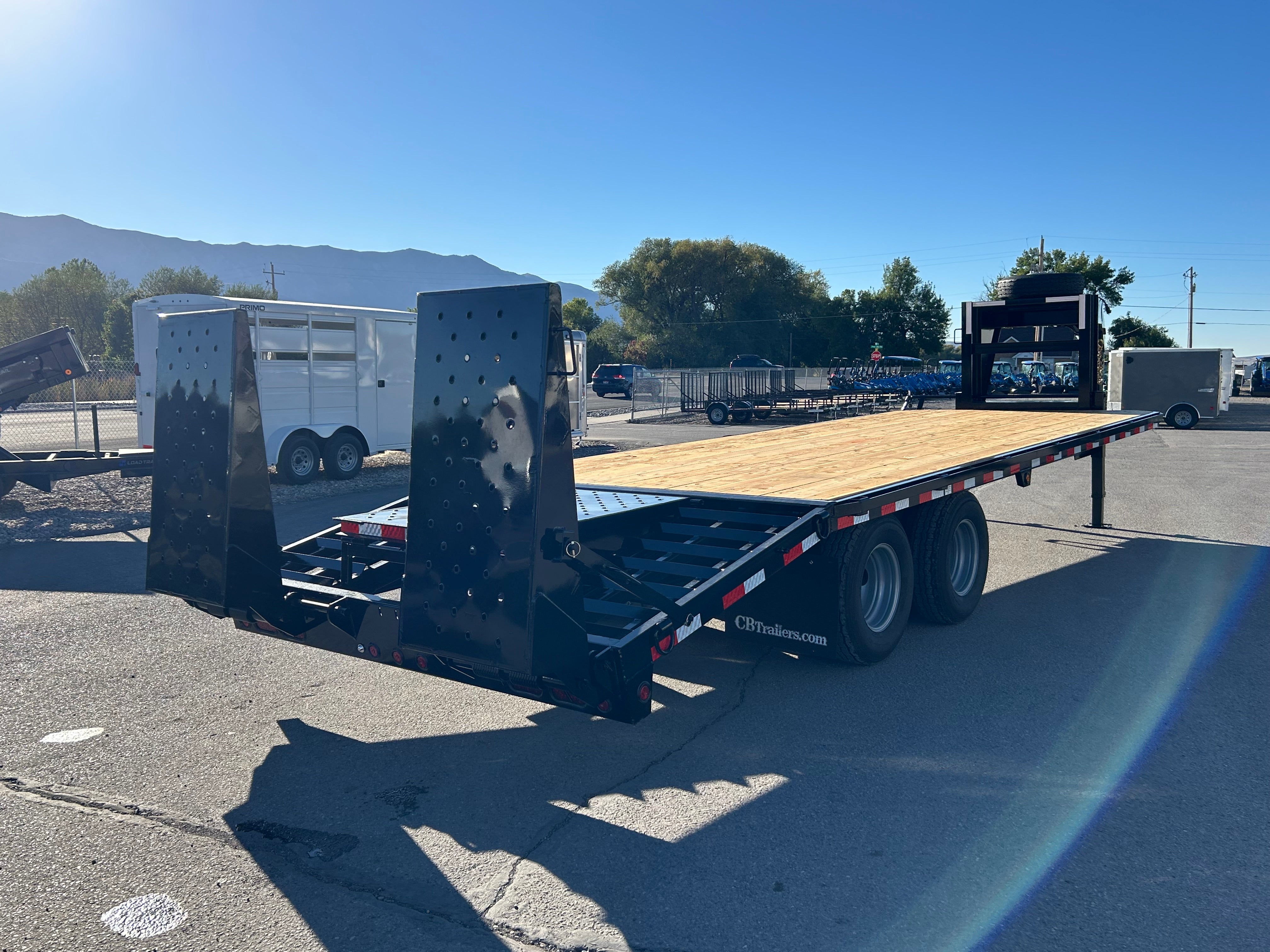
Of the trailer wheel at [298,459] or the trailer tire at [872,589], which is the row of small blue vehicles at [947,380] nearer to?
the trailer wheel at [298,459]

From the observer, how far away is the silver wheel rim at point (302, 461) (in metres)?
15.2

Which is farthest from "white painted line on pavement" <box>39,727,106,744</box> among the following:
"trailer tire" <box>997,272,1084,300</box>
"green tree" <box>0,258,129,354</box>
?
"green tree" <box>0,258,129,354</box>

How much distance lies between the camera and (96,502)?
13.4 m

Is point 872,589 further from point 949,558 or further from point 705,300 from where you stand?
point 705,300

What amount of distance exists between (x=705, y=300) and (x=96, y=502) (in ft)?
228

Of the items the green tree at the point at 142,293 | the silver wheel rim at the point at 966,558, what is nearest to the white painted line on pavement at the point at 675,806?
the silver wheel rim at the point at 966,558

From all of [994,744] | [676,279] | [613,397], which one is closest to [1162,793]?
[994,744]

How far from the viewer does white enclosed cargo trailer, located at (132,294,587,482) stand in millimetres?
14820

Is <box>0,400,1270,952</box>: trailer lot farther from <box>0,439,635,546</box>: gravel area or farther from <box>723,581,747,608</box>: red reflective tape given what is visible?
<box>0,439,635,546</box>: gravel area

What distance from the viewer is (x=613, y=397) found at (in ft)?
181

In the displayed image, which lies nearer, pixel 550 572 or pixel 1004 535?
pixel 550 572

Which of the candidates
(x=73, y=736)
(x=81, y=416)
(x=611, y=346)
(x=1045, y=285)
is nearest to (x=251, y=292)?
(x=611, y=346)

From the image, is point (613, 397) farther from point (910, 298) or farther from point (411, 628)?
point (411, 628)

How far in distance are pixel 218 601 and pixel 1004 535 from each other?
852cm
